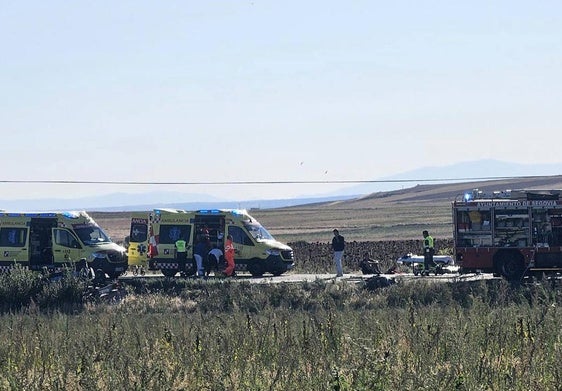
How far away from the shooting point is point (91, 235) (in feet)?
116

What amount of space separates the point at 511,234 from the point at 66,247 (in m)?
14.3

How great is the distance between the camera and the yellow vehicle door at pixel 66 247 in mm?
34625

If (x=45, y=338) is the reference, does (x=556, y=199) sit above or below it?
above

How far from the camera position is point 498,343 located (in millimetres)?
12375

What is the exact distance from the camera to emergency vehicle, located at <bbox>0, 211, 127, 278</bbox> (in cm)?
3466

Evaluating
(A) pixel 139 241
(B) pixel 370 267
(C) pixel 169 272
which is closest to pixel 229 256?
(C) pixel 169 272

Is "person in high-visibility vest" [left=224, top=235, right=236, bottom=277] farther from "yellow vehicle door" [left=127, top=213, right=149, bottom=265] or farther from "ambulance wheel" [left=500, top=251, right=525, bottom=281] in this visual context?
"ambulance wheel" [left=500, top=251, right=525, bottom=281]

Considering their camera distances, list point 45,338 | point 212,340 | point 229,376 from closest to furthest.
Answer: point 229,376, point 212,340, point 45,338

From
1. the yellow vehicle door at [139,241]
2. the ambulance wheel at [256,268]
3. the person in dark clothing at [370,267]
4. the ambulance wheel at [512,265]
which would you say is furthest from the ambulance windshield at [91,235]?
the ambulance wheel at [512,265]

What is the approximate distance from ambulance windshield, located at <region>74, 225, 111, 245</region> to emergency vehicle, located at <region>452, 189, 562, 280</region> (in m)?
11.8

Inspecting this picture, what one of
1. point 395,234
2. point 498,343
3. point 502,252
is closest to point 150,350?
point 498,343

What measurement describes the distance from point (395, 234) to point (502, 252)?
45.7 m

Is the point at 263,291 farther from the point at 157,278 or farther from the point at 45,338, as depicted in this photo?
the point at 45,338

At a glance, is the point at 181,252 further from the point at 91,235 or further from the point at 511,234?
the point at 511,234
